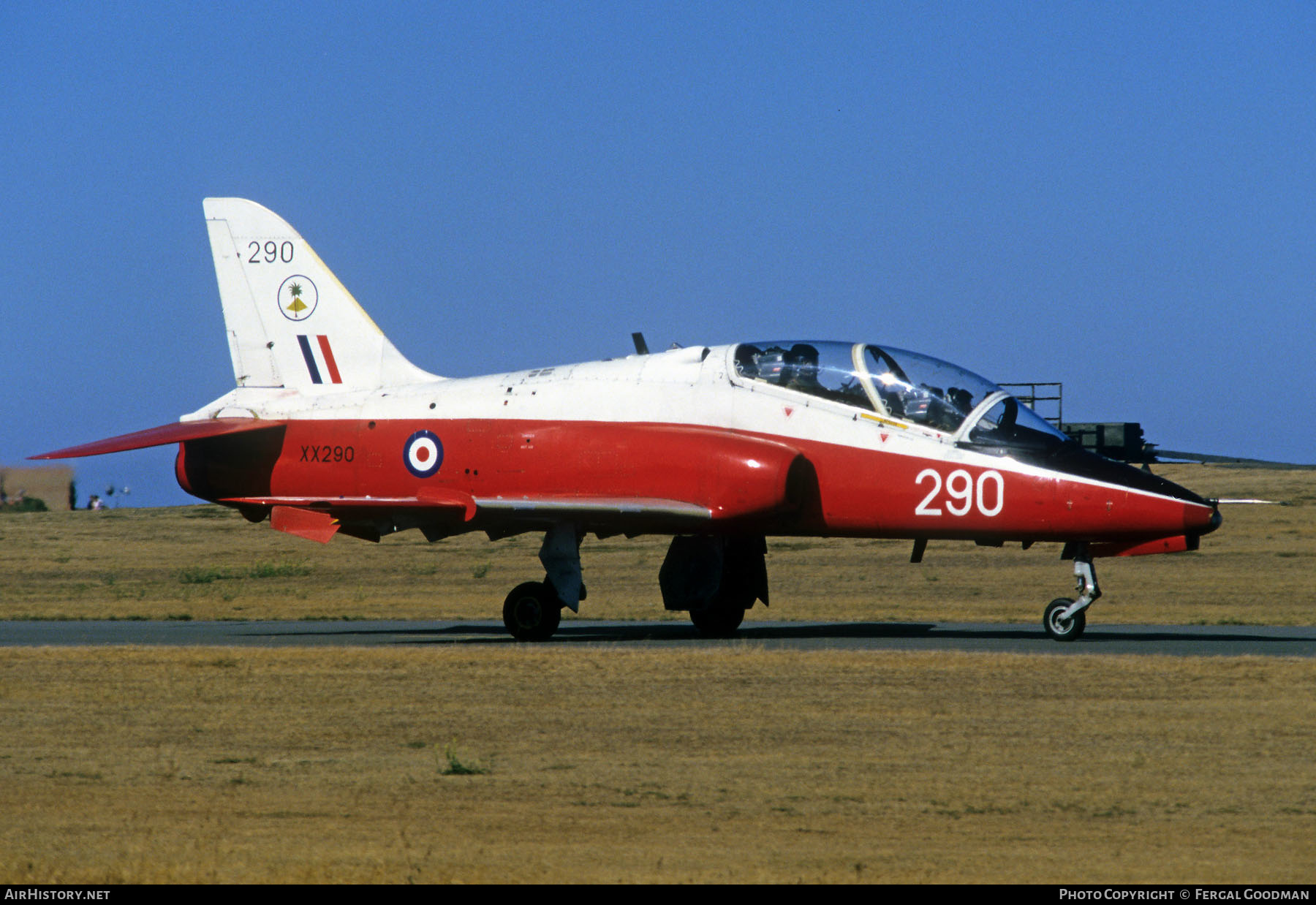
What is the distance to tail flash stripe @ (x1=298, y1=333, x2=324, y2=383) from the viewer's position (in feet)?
70.3

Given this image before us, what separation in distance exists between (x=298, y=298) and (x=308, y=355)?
98cm

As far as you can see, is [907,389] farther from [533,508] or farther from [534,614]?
[534,614]

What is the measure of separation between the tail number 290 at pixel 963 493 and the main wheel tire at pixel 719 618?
344 centimetres

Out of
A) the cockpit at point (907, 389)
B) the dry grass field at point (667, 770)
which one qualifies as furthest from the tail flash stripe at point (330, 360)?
the dry grass field at point (667, 770)

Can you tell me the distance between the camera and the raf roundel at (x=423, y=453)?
1933cm

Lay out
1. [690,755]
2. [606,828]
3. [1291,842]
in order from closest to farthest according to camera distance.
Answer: [1291,842]
[606,828]
[690,755]

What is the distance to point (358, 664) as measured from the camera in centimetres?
1469

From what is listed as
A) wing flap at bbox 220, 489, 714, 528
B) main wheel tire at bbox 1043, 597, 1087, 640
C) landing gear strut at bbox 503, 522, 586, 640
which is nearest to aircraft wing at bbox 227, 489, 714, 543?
wing flap at bbox 220, 489, 714, 528

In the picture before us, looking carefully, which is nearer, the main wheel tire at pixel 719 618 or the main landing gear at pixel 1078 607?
the main landing gear at pixel 1078 607

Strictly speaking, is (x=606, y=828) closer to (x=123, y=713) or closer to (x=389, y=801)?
(x=389, y=801)

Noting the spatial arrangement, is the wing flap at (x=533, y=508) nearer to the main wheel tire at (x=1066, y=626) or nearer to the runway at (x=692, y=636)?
the runway at (x=692, y=636)

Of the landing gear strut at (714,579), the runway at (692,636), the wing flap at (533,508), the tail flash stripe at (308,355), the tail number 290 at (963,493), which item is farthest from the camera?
the tail flash stripe at (308,355)
